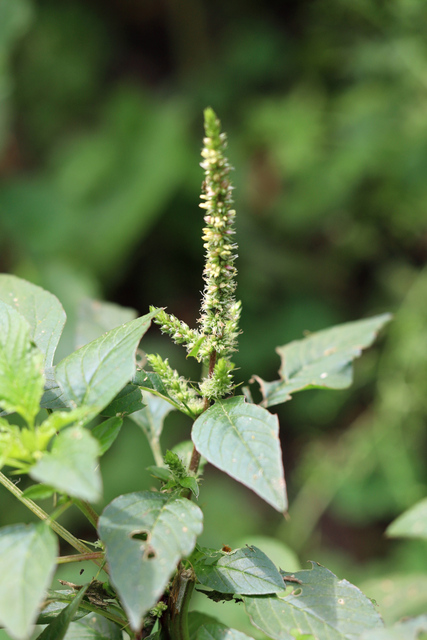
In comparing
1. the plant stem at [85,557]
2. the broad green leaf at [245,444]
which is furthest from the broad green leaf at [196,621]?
the broad green leaf at [245,444]

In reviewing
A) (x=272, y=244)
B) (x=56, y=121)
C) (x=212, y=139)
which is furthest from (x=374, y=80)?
(x=212, y=139)

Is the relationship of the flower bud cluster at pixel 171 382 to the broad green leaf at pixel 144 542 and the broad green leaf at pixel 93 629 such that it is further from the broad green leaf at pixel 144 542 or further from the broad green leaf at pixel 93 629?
the broad green leaf at pixel 93 629

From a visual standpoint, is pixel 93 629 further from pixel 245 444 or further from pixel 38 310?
pixel 38 310

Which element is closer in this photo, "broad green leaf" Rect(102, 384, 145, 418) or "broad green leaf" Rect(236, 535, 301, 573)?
"broad green leaf" Rect(102, 384, 145, 418)

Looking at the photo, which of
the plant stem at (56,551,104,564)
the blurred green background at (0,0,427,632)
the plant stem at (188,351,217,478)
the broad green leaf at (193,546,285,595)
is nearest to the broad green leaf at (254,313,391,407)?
the plant stem at (188,351,217,478)

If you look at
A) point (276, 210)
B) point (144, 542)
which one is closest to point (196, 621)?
point (144, 542)

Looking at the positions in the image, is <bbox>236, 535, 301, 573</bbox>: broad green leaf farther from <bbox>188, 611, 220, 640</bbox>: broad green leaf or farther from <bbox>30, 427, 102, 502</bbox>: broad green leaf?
<bbox>30, 427, 102, 502</bbox>: broad green leaf

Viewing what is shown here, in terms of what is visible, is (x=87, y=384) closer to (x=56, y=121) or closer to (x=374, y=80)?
(x=374, y=80)
